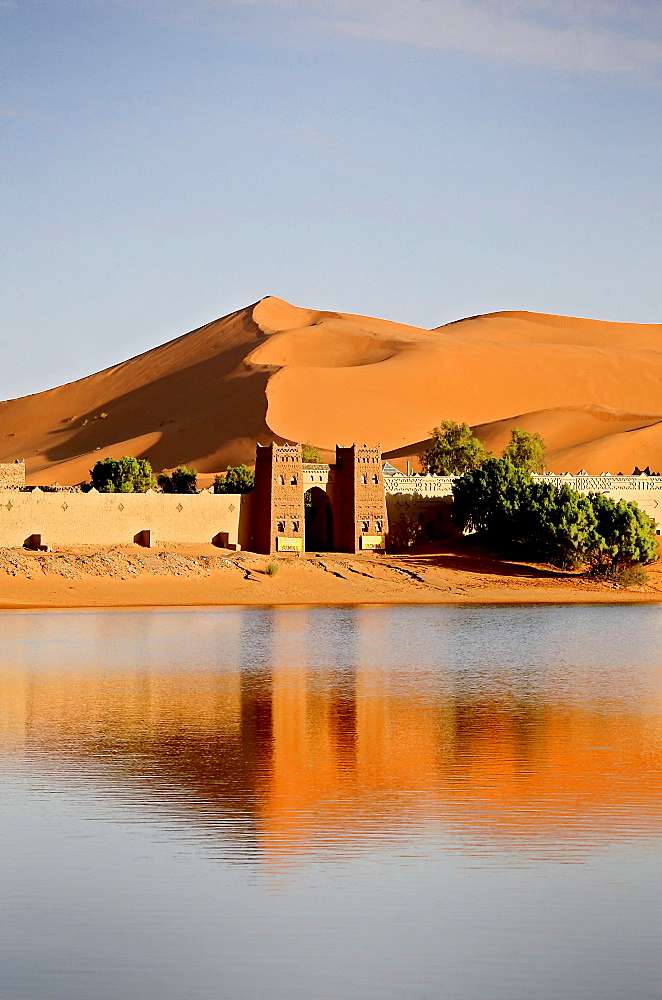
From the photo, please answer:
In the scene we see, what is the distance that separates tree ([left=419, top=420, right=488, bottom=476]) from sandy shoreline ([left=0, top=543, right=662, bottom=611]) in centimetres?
2136

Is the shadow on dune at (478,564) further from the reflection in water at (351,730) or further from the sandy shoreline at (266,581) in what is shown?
the reflection in water at (351,730)

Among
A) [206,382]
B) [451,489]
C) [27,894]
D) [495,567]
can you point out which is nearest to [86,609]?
[495,567]

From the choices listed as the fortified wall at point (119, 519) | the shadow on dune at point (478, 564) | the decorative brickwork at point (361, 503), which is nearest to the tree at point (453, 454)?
the decorative brickwork at point (361, 503)

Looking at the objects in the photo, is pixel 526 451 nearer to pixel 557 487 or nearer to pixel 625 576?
pixel 557 487

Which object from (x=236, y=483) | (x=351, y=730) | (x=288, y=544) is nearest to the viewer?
(x=351, y=730)

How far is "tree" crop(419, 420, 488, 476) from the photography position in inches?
2911

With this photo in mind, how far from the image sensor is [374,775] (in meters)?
14.3

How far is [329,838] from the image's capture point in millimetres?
11234

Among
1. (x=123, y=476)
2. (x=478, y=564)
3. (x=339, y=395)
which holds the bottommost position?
(x=478, y=564)

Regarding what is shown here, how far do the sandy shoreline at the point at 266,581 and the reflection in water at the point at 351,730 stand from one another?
36.4 ft

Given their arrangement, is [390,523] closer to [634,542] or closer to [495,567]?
[495,567]

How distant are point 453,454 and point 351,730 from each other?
188 feet

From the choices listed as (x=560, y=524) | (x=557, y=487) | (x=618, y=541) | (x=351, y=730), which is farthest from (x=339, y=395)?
(x=351, y=730)

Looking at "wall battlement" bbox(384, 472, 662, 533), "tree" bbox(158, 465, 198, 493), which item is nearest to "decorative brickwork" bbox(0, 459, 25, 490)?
"tree" bbox(158, 465, 198, 493)
